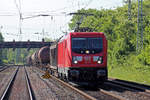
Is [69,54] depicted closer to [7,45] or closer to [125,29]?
[125,29]

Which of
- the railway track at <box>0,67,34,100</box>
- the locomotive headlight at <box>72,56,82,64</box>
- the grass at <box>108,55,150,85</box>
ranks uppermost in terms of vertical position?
the locomotive headlight at <box>72,56,82,64</box>

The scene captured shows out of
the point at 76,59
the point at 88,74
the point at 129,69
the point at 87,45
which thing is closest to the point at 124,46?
the point at 129,69

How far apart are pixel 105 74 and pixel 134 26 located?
2500cm

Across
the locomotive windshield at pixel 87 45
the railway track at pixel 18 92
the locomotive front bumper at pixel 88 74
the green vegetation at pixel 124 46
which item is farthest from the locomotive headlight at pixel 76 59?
the green vegetation at pixel 124 46

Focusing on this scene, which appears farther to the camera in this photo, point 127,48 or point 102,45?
point 127,48

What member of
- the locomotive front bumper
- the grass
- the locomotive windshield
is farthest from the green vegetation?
the locomotive front bumper

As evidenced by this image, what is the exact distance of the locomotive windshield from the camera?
16.6 metres

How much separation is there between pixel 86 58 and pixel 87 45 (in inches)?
31.6

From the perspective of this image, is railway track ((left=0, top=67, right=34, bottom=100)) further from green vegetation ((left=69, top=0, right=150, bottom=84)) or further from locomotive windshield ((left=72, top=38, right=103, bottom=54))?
green vegetation ((left=69, top=0, right=150, bottom=84))

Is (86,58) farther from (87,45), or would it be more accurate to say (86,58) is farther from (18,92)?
(18,92)

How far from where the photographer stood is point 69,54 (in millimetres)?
16656

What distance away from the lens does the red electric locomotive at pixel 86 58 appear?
16.3 m

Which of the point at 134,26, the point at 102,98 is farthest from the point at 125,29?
the point at 102,98

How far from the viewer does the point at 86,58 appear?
53.8ft
